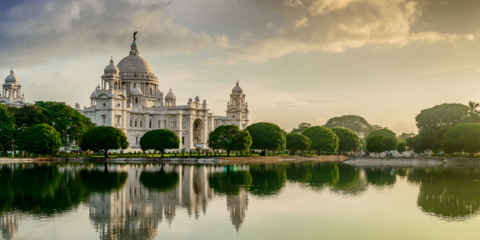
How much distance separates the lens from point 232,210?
24.9 meters

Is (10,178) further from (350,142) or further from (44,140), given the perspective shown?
(350,142)

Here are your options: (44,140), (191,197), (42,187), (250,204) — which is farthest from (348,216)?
(44,140)

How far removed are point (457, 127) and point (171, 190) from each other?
53.0m

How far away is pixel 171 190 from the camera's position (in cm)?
3250

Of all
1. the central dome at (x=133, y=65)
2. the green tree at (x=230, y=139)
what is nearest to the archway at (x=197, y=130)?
the central dome at (x=133, y=65)

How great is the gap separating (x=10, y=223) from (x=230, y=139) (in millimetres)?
56156

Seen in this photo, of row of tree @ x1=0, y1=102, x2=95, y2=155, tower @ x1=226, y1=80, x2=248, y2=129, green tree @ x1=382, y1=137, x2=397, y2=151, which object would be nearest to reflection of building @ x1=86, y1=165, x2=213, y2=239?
row of tree @ x1=0, y1=102, x2=95, y2=155

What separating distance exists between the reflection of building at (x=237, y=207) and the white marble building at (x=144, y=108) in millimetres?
70152

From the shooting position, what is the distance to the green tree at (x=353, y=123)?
164375 mm

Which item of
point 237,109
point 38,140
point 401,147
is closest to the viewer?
point 38,140

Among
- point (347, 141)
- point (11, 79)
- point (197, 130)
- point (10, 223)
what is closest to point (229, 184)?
point (10, 223)

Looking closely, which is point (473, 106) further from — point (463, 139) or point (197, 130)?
point (197, 130)

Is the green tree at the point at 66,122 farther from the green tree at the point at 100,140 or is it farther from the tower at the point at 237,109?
the tower at the point at 237,109

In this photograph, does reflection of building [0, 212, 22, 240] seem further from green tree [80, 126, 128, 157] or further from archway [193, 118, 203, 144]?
archway [193, 118, 203, 144]
